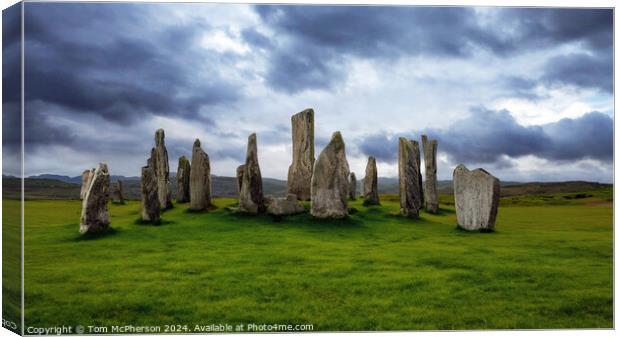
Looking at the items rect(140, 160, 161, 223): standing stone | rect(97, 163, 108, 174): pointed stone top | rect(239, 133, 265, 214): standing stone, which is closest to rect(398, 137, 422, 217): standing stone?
rect(239, 133, 265, 214): standing stone

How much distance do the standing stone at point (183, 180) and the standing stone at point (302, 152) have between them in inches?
216

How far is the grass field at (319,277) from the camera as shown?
1127cm

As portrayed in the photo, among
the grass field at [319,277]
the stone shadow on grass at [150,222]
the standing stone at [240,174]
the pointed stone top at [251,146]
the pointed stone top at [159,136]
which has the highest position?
the pointed stone top at [159,136]

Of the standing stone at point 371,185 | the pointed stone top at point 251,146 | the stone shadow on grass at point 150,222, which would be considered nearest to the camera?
the stone shadow on grass at point 150,222

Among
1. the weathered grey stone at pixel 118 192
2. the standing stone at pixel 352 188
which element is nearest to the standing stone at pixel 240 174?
the standing stone at pixel 352 188

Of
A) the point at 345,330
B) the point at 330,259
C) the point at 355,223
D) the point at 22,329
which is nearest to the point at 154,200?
the point at 355,223

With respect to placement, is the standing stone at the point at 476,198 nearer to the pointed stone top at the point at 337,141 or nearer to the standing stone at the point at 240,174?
the pointed stone top at the point at 337,141

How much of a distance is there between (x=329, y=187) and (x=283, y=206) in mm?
1873

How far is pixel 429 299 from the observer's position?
38.8 ft

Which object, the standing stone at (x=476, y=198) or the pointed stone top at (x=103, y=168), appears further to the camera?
the standing stone at (x=476, y=198)

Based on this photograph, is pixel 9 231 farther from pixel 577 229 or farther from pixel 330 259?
pixel 577 229

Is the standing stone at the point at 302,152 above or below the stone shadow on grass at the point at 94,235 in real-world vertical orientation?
above

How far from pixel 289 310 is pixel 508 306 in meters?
4.21

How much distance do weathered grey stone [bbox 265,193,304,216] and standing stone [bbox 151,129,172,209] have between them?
604 centimetres
